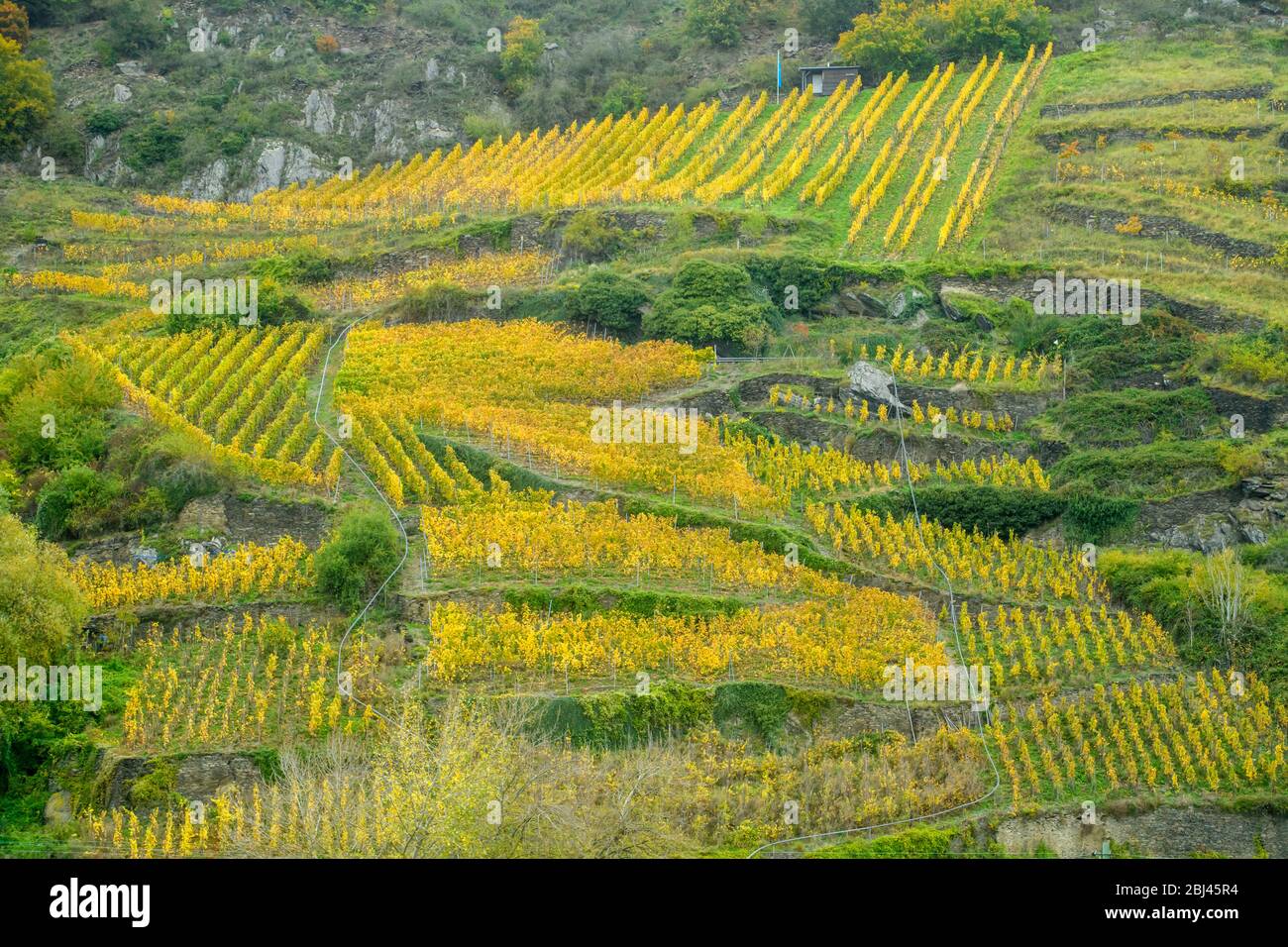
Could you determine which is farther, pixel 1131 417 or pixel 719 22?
pixel 719 22

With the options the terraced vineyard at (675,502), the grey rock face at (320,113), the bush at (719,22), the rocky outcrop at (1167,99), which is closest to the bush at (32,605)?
the terraced vineyard at (675,502)

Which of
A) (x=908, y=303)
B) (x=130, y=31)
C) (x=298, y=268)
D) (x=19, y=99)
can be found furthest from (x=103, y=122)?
(x=908, y=303)

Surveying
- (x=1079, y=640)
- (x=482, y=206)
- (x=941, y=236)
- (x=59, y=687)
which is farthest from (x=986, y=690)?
(x=482, y=206)

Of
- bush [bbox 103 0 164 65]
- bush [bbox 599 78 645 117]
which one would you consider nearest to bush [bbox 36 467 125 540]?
bush [bbox 599 78 645 117]

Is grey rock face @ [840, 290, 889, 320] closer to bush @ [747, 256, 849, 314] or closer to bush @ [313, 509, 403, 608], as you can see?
bush @ [747, 256, 849, 314]

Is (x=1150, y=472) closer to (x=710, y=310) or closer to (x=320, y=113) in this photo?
(x=710, y=310)

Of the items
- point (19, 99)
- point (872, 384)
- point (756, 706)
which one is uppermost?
point (19, 99)
